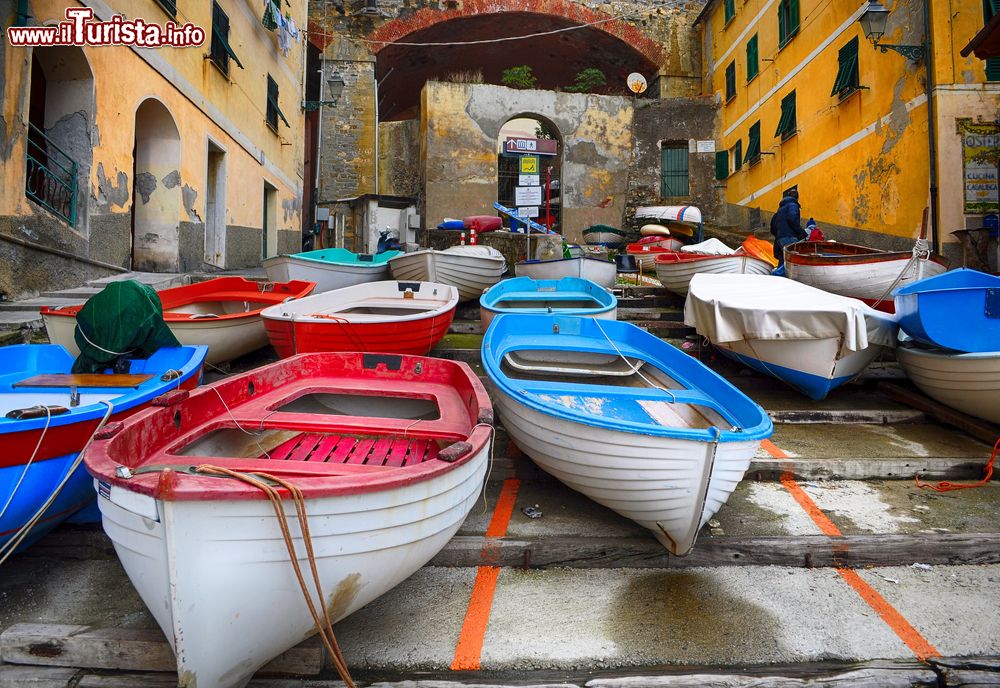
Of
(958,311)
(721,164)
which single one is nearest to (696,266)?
(958,311)

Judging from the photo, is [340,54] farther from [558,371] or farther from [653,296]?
[558,371]

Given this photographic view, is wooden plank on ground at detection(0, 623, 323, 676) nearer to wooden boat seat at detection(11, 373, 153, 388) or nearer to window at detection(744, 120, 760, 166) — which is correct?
wooden boat seat at detection(11, 373, 153, 388)

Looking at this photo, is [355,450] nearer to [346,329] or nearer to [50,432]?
[50,432]

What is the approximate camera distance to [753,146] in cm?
1598

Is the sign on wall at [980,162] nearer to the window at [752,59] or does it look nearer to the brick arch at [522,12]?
the window at [752,59]

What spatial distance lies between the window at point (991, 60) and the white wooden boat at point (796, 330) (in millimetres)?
7032

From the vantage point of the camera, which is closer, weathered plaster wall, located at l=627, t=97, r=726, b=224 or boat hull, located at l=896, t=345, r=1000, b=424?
boat hull, located at l=896, t=345, r=1000, b=424

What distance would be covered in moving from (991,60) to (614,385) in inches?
373

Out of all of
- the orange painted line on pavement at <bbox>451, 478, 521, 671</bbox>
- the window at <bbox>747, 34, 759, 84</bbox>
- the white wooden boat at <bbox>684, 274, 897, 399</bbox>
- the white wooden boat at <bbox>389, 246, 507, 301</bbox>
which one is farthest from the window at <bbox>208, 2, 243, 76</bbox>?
the window at <bbox>747, 34, 759, 84</bbox>

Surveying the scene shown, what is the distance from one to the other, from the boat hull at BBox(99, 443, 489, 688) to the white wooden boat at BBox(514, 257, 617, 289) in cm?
706

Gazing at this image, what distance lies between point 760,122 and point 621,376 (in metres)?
14.1

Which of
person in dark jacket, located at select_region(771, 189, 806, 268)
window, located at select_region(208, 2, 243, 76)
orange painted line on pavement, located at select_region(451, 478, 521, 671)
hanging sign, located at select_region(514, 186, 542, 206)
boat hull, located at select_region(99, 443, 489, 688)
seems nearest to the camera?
boat hull, located at select_region(99, 443, 489, 688)

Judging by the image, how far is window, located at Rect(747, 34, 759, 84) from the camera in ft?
52.7

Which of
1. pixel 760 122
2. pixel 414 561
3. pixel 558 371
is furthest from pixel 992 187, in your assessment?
pixel 414 561
